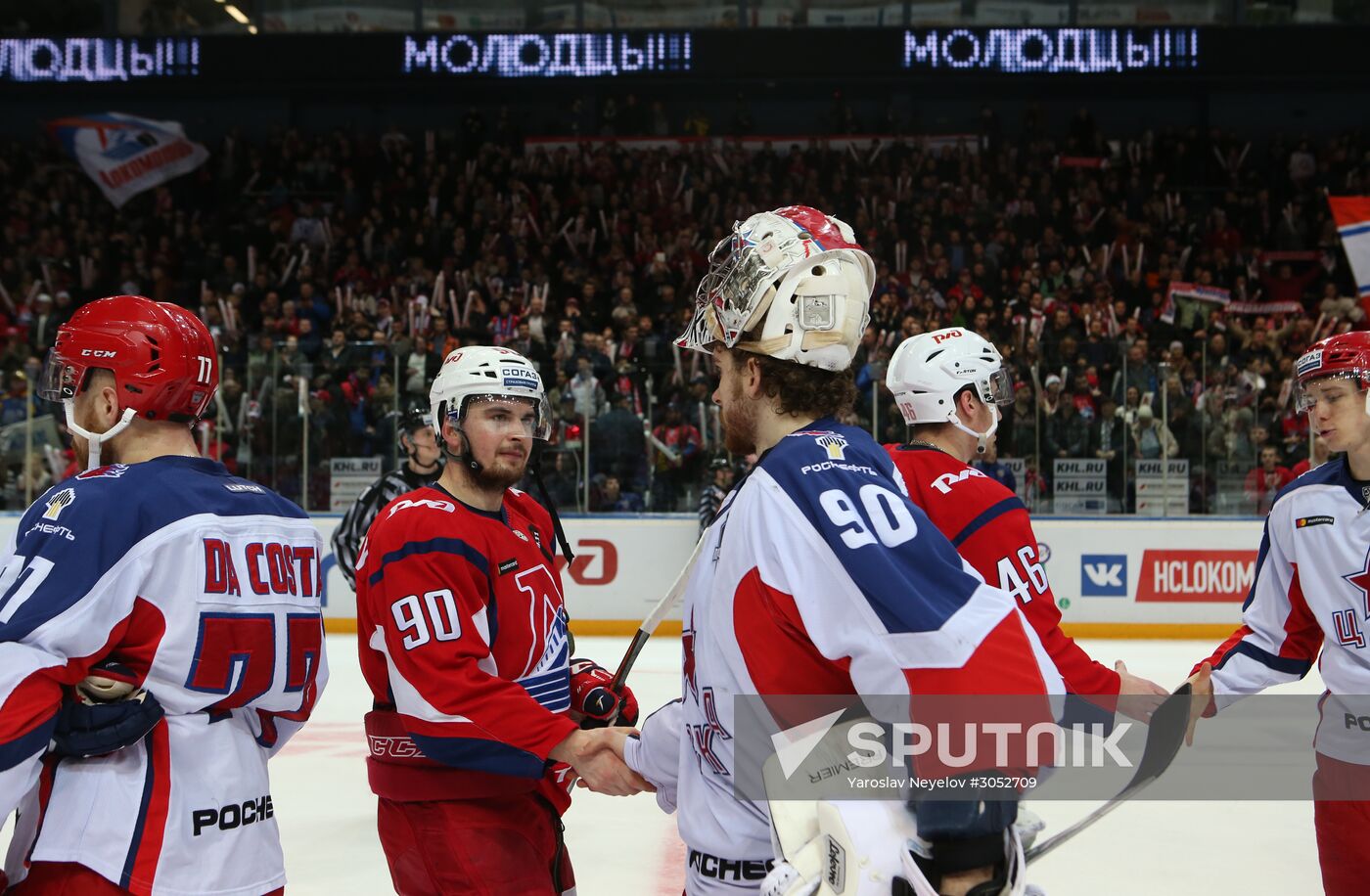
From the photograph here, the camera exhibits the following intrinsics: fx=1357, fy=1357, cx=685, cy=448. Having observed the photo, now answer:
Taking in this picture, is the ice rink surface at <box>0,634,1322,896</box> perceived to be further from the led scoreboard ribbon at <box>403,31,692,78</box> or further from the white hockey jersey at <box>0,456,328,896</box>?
the led scoreboard ribbon at <box>403,31,692,78</box>

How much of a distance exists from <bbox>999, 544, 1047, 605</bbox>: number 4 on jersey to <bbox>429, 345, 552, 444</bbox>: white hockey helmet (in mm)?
1124

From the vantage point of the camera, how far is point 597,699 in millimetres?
3064

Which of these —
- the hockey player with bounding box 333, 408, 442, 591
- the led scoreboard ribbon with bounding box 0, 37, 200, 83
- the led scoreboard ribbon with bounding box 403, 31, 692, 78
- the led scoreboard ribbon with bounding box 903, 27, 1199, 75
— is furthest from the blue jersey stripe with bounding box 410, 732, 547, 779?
the led scoreboard ribbon with bounding box 0, 37, 200, 83

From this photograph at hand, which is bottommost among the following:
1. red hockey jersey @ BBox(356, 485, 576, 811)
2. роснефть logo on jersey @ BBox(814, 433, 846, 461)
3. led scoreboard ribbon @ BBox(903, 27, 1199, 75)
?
red hockey jersey @ BBox(356, 485, 576, 811)

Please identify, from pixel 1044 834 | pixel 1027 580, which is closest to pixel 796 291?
pixel 1027 580

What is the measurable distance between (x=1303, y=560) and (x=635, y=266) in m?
15.4

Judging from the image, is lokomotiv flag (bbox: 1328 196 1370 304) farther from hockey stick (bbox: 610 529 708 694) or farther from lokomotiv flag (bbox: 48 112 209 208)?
lokomotiv flag (bbox: 48 112 209 208)

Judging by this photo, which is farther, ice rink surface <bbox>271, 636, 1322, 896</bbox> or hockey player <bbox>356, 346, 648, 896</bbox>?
ice rink surface <bbox>271, 636, 1322, 896</bbox>

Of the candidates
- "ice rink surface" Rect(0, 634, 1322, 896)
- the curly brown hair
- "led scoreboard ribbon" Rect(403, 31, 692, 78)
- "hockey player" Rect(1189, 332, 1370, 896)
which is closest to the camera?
the curly brown hair

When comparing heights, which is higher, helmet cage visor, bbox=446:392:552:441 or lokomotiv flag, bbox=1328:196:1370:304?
lokomotiv flag, bbox=1328:196:1370:304

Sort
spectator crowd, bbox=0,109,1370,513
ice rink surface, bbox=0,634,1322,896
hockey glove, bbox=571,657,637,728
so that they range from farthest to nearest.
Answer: spectator crowd, bbox=0,109,1370,513, ice rink surface, bbox=0,634,1322,896, hockey glove, bbox=571,657,637,728

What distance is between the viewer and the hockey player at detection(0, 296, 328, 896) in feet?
6.86

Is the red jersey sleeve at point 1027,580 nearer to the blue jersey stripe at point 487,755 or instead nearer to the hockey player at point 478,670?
the hockey player at point 478,670

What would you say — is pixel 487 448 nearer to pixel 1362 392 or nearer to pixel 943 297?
pixel 1362 392
